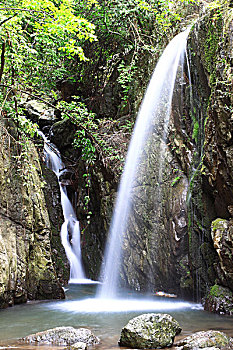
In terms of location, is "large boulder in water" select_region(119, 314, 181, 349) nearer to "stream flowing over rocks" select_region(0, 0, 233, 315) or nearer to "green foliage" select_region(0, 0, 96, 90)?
"stream flowing over rocks" select_region(0, 0, 233, 315)

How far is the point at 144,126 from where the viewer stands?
9289mm

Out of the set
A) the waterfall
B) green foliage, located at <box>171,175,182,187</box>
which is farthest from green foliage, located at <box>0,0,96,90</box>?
green foliage, located at <box>171,175,182,187</box>

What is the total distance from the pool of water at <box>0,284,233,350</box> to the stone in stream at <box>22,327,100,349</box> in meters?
0.16

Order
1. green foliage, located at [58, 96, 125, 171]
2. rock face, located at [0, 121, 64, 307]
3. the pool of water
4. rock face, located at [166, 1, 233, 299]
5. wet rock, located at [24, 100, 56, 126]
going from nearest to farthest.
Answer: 1. the pool of water
2. rock face, located at [166, 1, 233, 299]
3. rock face, located at [0, 121, 64, 307]
4. green foliage, located at [58, 96, 125, 171]
5. wet rock, located at [24, 100, 56, 126]

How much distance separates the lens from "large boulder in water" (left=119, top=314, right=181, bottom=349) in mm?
3822

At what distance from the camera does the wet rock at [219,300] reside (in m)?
5.82

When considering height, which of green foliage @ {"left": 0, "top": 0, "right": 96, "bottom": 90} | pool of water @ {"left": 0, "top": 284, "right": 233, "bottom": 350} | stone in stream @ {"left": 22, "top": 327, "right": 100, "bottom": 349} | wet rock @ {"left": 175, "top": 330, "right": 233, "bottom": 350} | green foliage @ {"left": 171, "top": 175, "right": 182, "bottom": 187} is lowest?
pool of water @ {"left": 0, "top": 284, "right": 233, "bottom": 350}

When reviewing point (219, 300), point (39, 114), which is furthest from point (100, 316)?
point (39, 114)

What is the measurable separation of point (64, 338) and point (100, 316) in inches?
68.4

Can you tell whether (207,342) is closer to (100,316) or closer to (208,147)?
(100,316)

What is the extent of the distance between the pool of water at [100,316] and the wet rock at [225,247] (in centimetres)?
79

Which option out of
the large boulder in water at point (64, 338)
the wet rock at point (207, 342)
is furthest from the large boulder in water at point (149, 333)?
the large boulder in water at point (64, 338)

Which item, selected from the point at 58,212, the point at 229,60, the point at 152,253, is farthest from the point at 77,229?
the point at 229,60

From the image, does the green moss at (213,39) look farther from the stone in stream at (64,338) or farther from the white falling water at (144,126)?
the stone in stream at (64,338)
